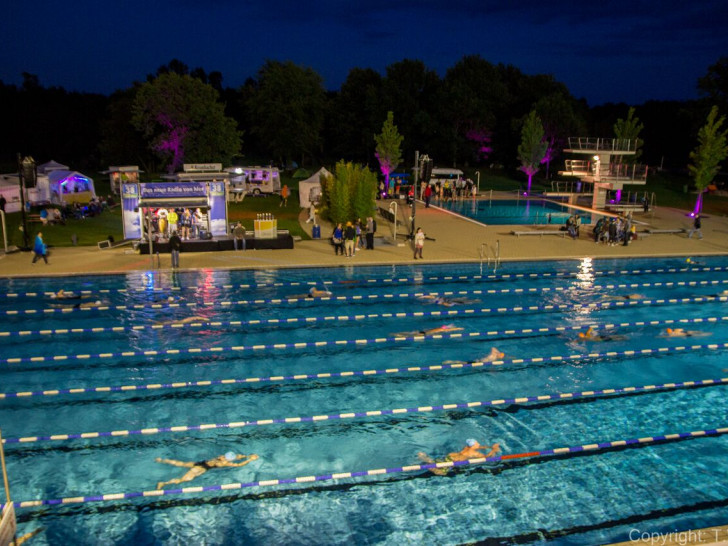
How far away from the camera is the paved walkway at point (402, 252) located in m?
20.6

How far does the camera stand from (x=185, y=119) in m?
47.6

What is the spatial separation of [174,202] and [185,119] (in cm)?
2709

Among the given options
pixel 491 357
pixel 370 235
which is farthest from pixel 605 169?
pixel 491 357

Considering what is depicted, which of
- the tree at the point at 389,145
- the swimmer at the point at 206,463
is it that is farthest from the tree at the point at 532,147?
the swimmer at the point at 206,463

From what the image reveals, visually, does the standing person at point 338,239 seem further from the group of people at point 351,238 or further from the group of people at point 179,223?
the group of people at point 179,223

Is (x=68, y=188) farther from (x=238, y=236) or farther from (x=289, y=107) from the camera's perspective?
(x=289, y=107)

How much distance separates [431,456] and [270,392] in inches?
136

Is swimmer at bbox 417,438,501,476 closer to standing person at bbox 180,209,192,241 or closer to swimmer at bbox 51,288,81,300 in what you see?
swimmer at bbox 51,288,81,300

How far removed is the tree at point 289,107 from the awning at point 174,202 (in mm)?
42727


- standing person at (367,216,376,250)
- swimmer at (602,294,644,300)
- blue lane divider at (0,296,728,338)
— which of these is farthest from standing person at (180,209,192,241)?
swimmer at (602,294,644,300)

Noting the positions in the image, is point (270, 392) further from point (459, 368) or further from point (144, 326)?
point (144, 326)

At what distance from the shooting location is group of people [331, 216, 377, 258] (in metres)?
22.0

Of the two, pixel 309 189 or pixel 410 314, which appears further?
pixel 309 189

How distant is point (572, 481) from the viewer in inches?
327
